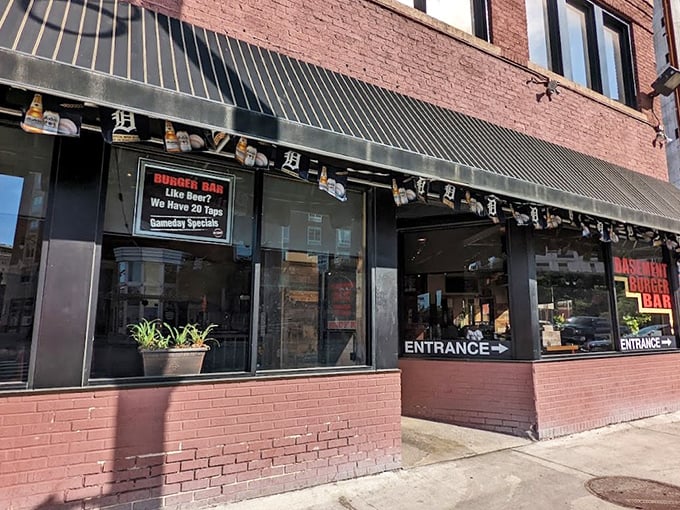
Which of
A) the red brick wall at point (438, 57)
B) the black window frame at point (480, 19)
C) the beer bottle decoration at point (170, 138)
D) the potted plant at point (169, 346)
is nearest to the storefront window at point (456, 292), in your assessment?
the red brick wall at point (438, 57)

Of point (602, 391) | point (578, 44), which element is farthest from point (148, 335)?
point (578, 44)

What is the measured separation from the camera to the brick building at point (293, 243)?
138 inches

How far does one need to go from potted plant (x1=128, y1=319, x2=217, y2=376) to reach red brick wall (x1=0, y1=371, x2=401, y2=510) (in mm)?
239

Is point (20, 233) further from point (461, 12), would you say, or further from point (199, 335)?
point (461, 12)

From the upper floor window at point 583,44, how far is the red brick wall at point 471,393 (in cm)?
518

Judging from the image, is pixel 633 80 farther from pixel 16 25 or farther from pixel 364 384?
pixel 16 25

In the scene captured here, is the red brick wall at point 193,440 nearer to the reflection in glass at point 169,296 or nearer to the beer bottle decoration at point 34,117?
the reflection in glass at point 169,296

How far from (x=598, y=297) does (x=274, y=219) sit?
5567 mm

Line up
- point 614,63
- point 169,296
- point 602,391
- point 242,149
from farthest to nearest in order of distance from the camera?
point 614,63, point 602,391, point 169,296, point 242,149

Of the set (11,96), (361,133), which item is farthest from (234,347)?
(11,96)

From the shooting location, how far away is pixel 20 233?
3.70 m

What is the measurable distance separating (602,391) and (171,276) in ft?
20.7

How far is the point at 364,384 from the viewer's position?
16.0ft

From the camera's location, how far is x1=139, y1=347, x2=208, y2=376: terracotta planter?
4027 millimetres
